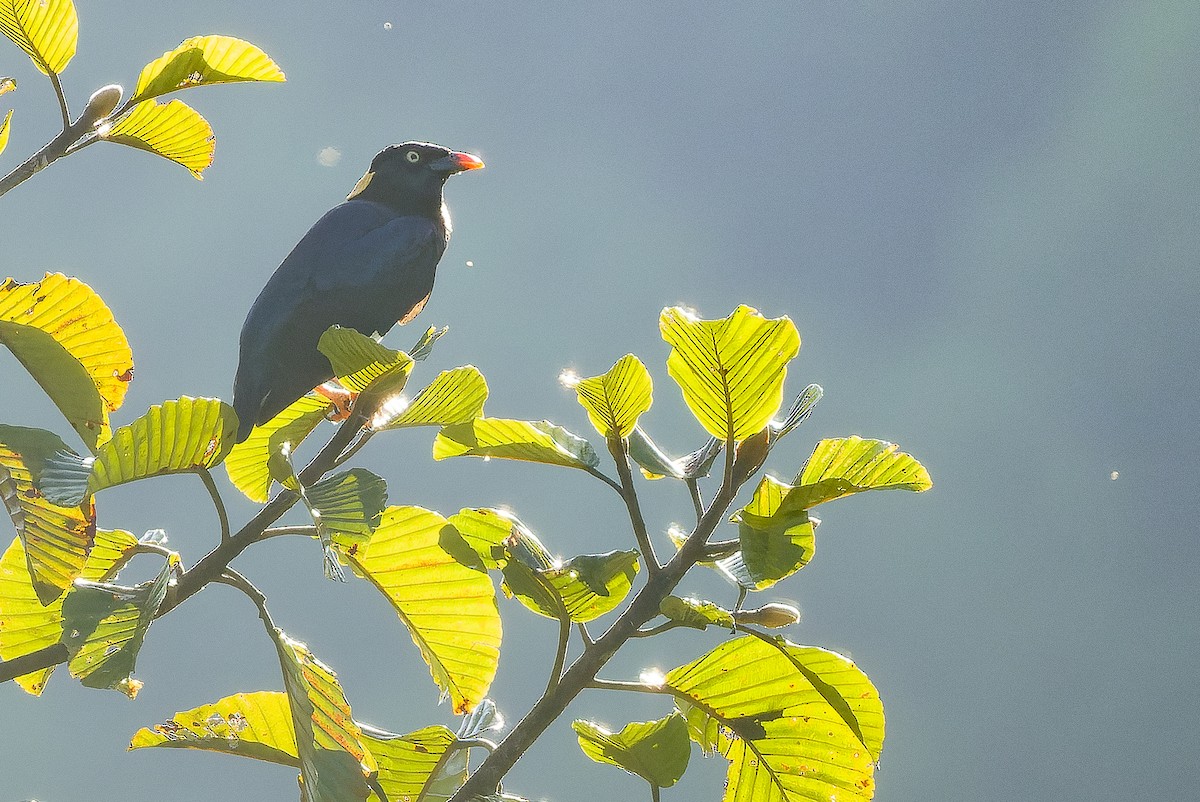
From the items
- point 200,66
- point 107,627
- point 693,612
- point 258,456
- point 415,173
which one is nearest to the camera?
point 693,612

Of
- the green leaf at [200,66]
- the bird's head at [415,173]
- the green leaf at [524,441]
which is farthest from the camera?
the bird's head at [415,173]

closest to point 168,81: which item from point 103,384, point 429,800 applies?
point 103,384

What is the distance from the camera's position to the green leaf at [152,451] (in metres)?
0.82

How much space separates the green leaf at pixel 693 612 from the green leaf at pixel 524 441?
0.15m

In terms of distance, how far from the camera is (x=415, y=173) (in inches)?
85.5

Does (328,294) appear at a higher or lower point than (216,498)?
higher

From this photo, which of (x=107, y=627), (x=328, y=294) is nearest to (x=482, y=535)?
(x=107, y=627)

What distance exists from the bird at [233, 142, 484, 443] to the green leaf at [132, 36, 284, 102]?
434mm

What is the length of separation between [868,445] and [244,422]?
96 cm

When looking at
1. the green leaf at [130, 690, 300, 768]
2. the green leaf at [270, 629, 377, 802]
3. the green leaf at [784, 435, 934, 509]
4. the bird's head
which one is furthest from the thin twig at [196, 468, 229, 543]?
the bird's head

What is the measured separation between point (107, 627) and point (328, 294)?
2.98 ft

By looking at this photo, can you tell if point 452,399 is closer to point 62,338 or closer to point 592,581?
point 592,581

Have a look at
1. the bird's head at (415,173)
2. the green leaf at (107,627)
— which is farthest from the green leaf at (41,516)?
the bird's head at (415,173)

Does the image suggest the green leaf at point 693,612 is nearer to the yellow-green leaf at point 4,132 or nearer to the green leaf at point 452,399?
the green leaf at point 452,399
